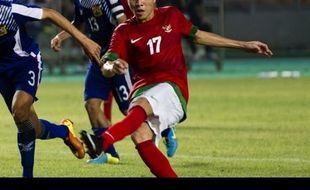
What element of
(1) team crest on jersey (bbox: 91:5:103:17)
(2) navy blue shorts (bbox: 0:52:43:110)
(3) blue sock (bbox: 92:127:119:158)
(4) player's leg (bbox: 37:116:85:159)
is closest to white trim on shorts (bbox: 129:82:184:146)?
(2) navy blue shorts (bbox: 0:52:43:110)

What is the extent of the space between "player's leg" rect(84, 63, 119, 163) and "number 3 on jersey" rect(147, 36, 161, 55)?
3.09m

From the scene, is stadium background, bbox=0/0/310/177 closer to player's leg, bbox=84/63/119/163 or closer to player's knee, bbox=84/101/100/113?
player's leg, bbox=84/63/119/163

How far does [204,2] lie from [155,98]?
2160 centimetres

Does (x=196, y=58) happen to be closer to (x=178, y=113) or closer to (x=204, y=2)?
(x=204, y=2)

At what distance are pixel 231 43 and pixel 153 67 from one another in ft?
2.40

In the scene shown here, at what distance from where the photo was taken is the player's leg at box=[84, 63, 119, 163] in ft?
43.1

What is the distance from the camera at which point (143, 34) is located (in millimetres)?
10164

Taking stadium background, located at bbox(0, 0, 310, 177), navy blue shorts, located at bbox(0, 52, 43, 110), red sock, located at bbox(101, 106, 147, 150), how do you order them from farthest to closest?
stadium background, located at bbox(0, 0, 310, 177)
navy blue shorts, located at bbox(0, 52, 43, 110)
red sock, located at bbox(101, 106, 147, 150)

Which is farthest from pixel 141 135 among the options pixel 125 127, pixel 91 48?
pixel 91 48

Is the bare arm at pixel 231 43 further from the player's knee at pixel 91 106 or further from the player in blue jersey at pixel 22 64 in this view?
the player's knee at pixel 91 106

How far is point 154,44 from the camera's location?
10164mm

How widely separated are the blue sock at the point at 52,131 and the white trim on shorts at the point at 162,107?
2026 mm
